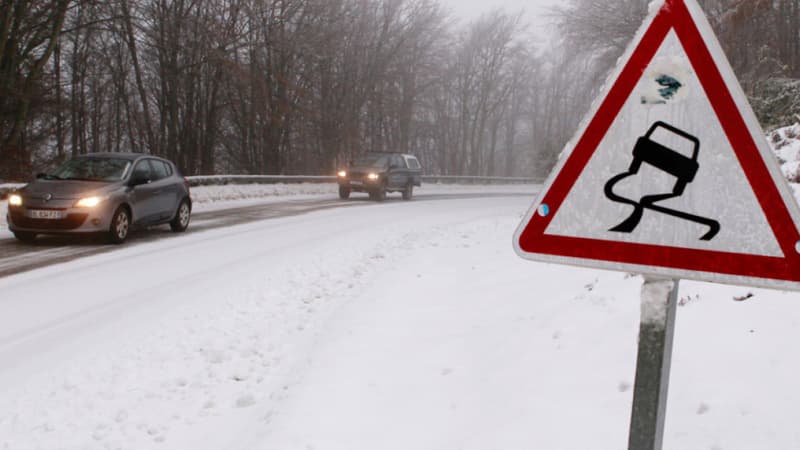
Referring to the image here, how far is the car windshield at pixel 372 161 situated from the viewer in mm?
23000

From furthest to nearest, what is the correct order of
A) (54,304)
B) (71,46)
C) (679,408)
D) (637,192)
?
(71,46)
(54,304)
(679,408)
(637,192)

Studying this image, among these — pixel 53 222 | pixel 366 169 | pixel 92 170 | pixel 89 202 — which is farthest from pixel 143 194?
pixel 366 169

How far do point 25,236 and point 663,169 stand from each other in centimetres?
1147

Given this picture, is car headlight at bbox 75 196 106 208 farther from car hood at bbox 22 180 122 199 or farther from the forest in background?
the forest in background

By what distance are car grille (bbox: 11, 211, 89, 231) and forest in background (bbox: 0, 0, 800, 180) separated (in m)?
10.6

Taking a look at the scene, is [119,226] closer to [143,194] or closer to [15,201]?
[143,194]

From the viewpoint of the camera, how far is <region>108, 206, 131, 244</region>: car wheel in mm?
10469

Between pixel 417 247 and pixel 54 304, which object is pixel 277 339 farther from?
pixel 417 247

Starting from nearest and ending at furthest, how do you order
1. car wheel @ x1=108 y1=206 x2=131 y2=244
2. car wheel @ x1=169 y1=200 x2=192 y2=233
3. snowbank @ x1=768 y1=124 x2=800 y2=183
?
snowbank @ x1=768 y1=124 x2=800 y2=183 → car wheel @ x1=108 y1=206 x2=131 y2=244 → car wheel @ x1=169 y1=200 x2=192 y2=233

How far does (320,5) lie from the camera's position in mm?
31406

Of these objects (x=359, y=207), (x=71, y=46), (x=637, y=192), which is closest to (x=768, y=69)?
(x=359, y=207)

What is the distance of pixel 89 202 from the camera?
1012 cm

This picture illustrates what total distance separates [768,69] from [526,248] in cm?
1580

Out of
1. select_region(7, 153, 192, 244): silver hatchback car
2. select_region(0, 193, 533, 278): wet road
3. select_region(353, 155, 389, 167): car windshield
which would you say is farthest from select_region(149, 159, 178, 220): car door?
select_region(353, 155, 389, 167): car windshield
